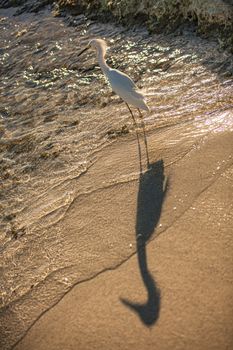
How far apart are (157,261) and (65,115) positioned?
389 cm

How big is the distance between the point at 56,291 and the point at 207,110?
11.6 feet

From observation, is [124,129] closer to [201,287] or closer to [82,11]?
[201,287]

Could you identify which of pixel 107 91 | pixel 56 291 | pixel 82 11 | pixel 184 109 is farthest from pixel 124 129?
pixel 82 11

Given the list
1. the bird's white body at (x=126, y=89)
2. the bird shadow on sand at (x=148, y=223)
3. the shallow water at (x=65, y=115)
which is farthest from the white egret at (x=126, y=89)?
the bird shadow on sand at (x=148, y=223)

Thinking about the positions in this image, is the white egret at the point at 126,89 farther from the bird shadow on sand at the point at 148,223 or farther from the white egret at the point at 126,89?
the bird shadow on sand at the point at 148,223

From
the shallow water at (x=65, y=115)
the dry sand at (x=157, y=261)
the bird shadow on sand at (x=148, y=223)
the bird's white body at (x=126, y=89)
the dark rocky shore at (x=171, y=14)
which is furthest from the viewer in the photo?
the dark rocky shore at (x=171, y=14)

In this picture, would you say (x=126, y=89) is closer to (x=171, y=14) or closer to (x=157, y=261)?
(x=157, y=261)

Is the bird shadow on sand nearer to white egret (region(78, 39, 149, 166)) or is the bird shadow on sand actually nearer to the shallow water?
the shallow water

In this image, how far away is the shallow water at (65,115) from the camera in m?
4.91

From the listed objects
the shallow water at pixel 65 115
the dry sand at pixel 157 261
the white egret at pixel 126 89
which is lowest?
the dry sand at pixel 157 261

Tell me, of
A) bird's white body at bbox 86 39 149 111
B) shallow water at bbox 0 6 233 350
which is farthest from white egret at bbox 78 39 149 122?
shallow water at bbox 0 6 233 350

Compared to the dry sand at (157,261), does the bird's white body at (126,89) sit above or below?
above

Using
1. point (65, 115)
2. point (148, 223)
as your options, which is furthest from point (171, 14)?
point (148, 223)

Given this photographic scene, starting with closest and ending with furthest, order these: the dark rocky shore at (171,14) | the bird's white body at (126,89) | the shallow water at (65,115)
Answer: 1. the shallow water at (65,115)
2. the bird's white body at (126,89)
3. the dark rocky shore at (171,14)
